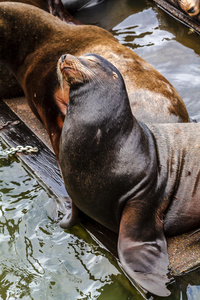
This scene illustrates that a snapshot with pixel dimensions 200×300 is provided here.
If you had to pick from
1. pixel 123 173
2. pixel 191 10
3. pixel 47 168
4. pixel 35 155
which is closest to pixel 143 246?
pixel 123 173

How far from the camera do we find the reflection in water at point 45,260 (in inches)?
141

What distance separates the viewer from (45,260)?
3852mm

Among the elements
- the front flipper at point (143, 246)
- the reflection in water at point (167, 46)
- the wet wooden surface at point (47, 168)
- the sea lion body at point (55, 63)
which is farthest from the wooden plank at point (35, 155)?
the reflection in water at point (167, 46)

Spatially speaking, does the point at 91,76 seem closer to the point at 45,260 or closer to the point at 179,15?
the point at 45,260

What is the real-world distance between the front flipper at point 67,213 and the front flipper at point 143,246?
608 millimetres

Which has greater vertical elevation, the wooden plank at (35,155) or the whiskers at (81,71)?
the whiskers at (81,71)

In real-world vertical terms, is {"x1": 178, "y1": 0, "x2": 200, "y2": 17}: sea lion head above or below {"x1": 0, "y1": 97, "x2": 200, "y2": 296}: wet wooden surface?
above

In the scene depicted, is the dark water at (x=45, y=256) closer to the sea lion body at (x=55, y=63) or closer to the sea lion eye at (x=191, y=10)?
the sea lion body at (x=55, y=63)

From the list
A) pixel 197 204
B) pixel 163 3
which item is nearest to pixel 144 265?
pixel 197 204

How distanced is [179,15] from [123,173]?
4703 mm

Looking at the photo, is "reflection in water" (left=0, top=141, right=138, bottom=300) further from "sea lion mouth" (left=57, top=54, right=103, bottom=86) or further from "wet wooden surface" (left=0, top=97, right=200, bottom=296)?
"sea lion mouth" (left=57, top=54, right=103, bottom=86)

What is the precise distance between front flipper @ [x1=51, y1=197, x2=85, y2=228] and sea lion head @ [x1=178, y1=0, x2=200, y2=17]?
403 centimetres

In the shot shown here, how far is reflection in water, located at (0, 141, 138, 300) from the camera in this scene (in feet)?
11.7

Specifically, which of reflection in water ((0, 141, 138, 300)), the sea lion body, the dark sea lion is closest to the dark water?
reflection in water ((0, 141, 138, 300))
